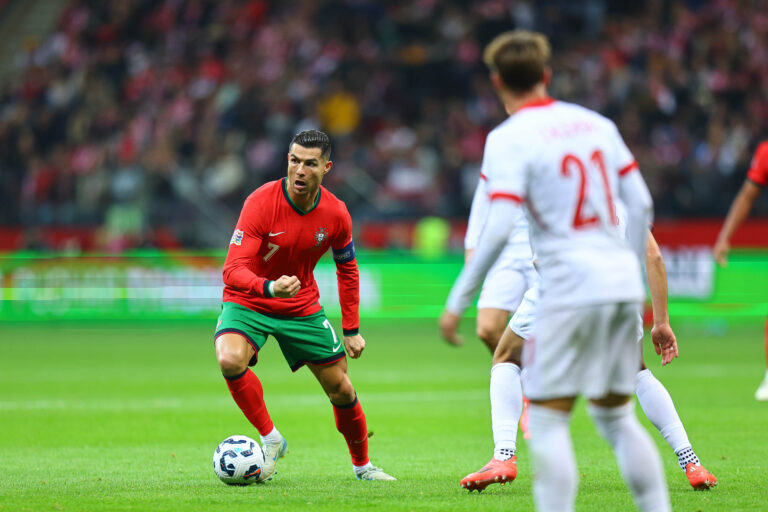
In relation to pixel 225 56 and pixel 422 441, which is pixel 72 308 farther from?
pixel 422 441

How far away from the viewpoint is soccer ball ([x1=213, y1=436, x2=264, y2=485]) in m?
6.84

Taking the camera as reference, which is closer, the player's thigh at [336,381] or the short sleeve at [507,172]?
the short sleeve at [507,172]

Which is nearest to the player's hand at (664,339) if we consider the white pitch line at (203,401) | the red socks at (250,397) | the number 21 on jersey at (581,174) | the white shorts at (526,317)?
the white shorts at (526,317)

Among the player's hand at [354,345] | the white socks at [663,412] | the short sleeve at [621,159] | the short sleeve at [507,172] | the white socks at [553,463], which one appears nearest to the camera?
the white socks at [553,463]

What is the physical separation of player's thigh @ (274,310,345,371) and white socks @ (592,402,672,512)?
297cm

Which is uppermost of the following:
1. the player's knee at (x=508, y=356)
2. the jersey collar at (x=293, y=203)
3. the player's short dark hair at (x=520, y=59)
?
the player's short dark hair at (x=520, y=59)

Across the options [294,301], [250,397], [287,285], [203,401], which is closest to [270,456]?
[250,397]

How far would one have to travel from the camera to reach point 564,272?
430 cm

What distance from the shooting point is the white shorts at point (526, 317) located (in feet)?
22.1

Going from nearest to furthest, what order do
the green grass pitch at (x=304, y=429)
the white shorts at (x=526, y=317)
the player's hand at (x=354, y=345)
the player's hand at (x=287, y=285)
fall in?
1. the player's hand at (x=287, y=285)
2. the green grass pitch at (x=304, y=429)
3. the white shorts at (x=526, y=317)
4. the player's hand at (x=354, y=345)

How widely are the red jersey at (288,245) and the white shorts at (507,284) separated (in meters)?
0.95

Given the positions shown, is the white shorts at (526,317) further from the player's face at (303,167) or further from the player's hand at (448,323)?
the player's hand at (448,323)

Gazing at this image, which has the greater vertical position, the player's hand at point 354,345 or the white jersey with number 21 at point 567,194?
the white jersey with number 21 at point 567,194

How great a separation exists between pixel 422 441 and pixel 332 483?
228cm
